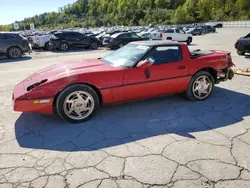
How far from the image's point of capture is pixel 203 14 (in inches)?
3164

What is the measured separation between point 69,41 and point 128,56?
1354 cm

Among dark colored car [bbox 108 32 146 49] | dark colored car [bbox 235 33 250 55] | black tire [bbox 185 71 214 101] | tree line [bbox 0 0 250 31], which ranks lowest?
black tire [bbox 185 71 214 101]

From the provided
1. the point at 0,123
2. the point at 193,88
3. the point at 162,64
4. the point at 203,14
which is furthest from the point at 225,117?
the point at 203,14

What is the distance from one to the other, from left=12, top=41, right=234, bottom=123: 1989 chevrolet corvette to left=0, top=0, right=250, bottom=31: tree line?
79220mm

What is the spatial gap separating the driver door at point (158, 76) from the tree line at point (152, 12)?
7955 cm

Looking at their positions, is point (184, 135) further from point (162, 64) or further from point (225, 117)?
point (162, 64)

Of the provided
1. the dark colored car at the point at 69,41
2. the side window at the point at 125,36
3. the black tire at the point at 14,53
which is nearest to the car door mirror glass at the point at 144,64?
the black tire at the point at 14,53

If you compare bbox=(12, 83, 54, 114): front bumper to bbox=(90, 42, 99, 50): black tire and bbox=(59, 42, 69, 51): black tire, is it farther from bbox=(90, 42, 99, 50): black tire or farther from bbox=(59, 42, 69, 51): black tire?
bbox=(90, 42, 99, 50): black tire

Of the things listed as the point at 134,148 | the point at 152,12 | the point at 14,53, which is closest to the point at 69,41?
the point at 14,53

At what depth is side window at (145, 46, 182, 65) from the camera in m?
4.41

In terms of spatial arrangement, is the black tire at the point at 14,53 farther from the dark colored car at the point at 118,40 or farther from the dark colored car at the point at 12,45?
the dark colored car at the point at 118,40

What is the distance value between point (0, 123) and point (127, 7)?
118507 millimetres

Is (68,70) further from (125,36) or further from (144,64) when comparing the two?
(125,36)

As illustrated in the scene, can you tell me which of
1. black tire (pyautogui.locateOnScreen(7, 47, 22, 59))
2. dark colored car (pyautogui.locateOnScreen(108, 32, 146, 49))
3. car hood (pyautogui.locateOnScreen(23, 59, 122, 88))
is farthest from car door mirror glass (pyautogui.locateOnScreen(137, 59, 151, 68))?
dark colored car (pyautogui.locateOnScreen(108, 32, 146, 49))
